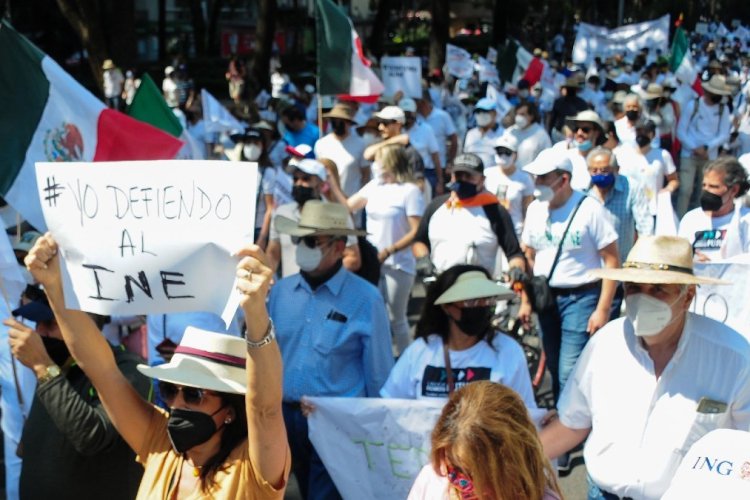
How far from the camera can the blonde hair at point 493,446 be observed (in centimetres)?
291

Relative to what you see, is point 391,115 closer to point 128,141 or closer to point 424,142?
point 424,142

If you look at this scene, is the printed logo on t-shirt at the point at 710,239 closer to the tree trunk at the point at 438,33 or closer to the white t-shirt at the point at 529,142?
the white t-shirt at the point at 529,142

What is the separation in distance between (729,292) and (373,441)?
6.23ft

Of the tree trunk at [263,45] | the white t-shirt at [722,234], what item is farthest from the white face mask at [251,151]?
the tree trunk at [263,45]

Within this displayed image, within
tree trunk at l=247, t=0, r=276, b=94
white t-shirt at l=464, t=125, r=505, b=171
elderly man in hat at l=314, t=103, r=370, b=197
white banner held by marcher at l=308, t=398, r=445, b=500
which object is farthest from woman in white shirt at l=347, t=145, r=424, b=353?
tree trunk at l=247, t=0, r=276, b=94

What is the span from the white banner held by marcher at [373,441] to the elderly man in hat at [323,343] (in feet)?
0.44

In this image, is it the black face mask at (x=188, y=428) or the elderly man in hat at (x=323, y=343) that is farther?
the elderly man in hat at (x=323, y=343)

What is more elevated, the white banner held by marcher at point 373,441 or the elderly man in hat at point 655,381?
the elderly man in hat at point 655,381

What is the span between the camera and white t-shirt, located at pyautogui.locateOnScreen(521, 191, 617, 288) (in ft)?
20.8

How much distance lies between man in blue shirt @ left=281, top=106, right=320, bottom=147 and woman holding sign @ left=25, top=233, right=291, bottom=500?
8.23 meters

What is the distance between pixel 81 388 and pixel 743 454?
101 inches

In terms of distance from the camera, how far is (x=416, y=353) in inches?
185

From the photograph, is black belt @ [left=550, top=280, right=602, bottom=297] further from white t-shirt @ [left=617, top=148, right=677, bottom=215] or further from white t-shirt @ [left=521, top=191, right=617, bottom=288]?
white t-shirt @ [left=617, top=148, right=677, bottom=215]

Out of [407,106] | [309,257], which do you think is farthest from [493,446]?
[407,106]
